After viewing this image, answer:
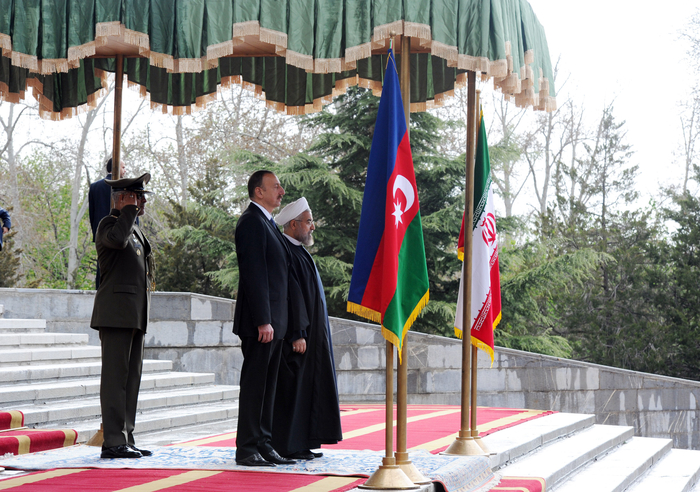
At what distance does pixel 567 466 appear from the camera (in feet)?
20.9

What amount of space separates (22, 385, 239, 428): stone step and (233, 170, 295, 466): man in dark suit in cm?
262

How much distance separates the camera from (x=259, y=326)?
468 cm

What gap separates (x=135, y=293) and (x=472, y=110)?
2838mm

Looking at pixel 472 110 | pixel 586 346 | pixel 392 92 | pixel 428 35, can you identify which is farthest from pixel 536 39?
pixel 586 346

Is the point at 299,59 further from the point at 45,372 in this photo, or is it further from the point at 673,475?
the point at 673,475

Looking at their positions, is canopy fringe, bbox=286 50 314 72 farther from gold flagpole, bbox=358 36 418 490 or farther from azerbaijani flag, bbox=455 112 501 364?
gold flagpole, bbox=358 36 418 490

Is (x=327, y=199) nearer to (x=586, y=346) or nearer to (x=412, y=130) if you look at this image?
(x=412, y=130)

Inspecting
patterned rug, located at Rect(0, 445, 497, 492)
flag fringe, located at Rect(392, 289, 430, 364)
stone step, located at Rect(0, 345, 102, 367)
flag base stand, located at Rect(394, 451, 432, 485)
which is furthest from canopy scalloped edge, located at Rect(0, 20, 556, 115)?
stone step, located at Rect(0, 345, 102, 367)

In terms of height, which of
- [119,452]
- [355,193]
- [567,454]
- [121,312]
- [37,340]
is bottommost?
[567,454]

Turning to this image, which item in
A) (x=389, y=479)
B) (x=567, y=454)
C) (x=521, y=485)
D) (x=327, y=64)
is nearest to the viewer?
(x=389, y=479)

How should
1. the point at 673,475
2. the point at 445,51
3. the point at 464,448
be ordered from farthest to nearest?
the point at 673,475
the point at 464,448
the point at 445,51

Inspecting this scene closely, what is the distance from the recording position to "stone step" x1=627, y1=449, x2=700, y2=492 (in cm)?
669

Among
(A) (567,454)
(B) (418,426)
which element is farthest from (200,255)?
(A) (567,454)

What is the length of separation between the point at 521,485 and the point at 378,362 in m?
6.14
